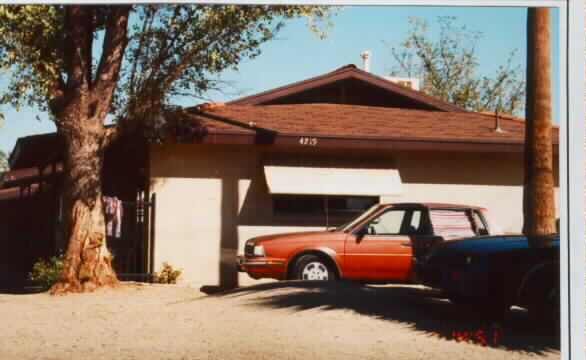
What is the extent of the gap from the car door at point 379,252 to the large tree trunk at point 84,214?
13.3 feet

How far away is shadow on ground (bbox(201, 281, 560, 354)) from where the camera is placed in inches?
324

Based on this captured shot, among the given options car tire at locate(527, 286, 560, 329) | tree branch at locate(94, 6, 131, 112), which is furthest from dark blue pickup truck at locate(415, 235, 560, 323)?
tree branch at locate(94, 6, 131, 112)

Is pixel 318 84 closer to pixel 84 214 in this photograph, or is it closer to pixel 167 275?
pixel 167 275

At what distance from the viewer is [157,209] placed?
1312cm

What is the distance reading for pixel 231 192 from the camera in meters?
13.2

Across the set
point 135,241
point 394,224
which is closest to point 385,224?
point 394,224

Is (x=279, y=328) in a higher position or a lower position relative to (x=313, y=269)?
lower

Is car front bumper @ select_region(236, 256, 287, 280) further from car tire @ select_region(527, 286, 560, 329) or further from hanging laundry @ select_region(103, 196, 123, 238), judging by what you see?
car tire @ select_region(527, 286, 560, 329)

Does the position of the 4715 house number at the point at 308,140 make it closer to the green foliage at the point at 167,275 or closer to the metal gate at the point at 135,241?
the metal gate at the point at 135,241

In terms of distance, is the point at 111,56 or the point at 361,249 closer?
the point at 361,249

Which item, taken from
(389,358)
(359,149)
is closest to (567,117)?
(389,358)

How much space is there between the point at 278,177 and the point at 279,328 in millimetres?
4842
